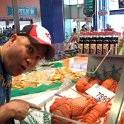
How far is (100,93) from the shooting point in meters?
2.37

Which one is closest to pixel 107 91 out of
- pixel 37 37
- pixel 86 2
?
pixel 37 37

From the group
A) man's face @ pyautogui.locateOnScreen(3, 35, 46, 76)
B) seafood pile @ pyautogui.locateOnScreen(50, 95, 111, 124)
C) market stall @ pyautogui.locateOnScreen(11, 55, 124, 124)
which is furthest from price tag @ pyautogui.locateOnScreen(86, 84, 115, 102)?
man's face @ pyautogui.locateOnScreen(3, 35, 46, 76)

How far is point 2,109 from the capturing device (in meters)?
1.41

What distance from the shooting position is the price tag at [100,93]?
2282 mm

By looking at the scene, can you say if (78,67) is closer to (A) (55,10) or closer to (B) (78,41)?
(B) (78,41)

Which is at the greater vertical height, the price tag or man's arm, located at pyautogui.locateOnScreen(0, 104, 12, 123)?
man's arm, located at pyautogui.locateOnScreen(0, 104, 12, 123)

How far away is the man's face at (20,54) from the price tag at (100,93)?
3.08ft

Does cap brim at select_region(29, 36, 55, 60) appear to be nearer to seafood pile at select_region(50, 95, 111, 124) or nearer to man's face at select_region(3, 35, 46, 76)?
man's face at select_region(3, 35, 46, 76)

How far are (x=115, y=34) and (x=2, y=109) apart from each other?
1.51 meters

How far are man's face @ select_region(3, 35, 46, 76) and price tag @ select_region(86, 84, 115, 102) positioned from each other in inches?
37.0

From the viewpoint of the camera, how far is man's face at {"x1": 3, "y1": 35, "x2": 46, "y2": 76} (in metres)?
1.53

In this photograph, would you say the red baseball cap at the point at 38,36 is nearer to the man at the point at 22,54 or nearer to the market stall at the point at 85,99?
the man at the point at 22,54

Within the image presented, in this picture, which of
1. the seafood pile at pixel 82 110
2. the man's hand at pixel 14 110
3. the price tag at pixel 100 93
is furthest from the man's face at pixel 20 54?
the price tag at pixel 100 93

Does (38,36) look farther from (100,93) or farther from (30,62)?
(100,93)
